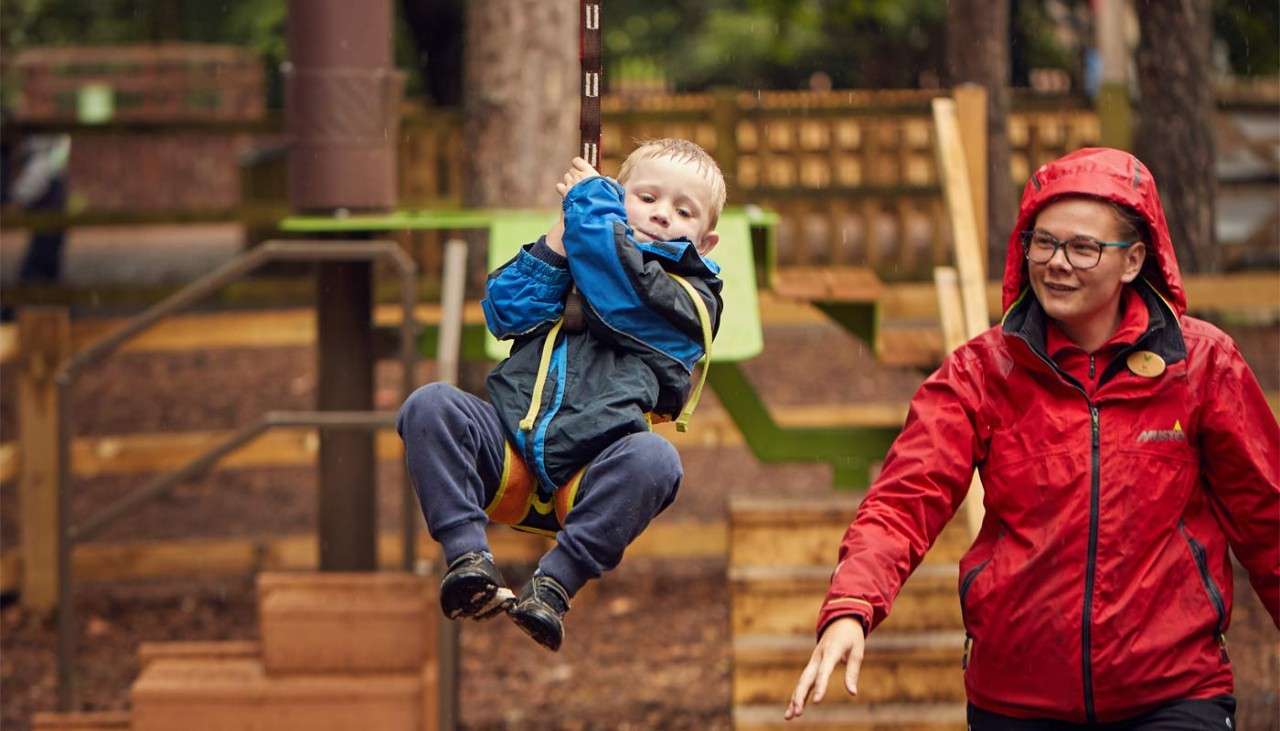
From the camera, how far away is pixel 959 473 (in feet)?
12.1

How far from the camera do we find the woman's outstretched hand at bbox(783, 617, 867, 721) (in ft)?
10.3

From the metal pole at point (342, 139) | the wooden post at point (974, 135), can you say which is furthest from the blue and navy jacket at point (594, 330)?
the metal pole at point (342, 139)

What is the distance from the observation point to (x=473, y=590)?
3465 millimetres

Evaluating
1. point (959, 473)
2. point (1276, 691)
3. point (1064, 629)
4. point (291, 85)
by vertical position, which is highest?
point (291, 85)

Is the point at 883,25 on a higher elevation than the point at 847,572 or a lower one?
higher

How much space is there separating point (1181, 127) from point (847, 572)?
6987 millimetres

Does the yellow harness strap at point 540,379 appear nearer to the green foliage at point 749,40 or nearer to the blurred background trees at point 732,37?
the blurred background trees at point 732,37

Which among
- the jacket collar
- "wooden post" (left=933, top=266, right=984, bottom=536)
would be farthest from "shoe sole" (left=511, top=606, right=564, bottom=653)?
"wooden post" (left=933, top=266, right=984, bottom=536)

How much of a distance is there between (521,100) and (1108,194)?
5.87 m

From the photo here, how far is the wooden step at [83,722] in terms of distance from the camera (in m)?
7.32

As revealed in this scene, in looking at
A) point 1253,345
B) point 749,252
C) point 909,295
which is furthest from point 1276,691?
point 1253,345

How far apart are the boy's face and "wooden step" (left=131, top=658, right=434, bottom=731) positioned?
3.63m

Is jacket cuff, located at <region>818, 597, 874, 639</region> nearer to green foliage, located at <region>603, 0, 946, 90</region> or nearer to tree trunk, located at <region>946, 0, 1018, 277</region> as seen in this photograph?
tree trunk, located at <region>946, 0, 1018, 277</region>

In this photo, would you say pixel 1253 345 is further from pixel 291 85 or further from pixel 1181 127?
pixel 291 85
